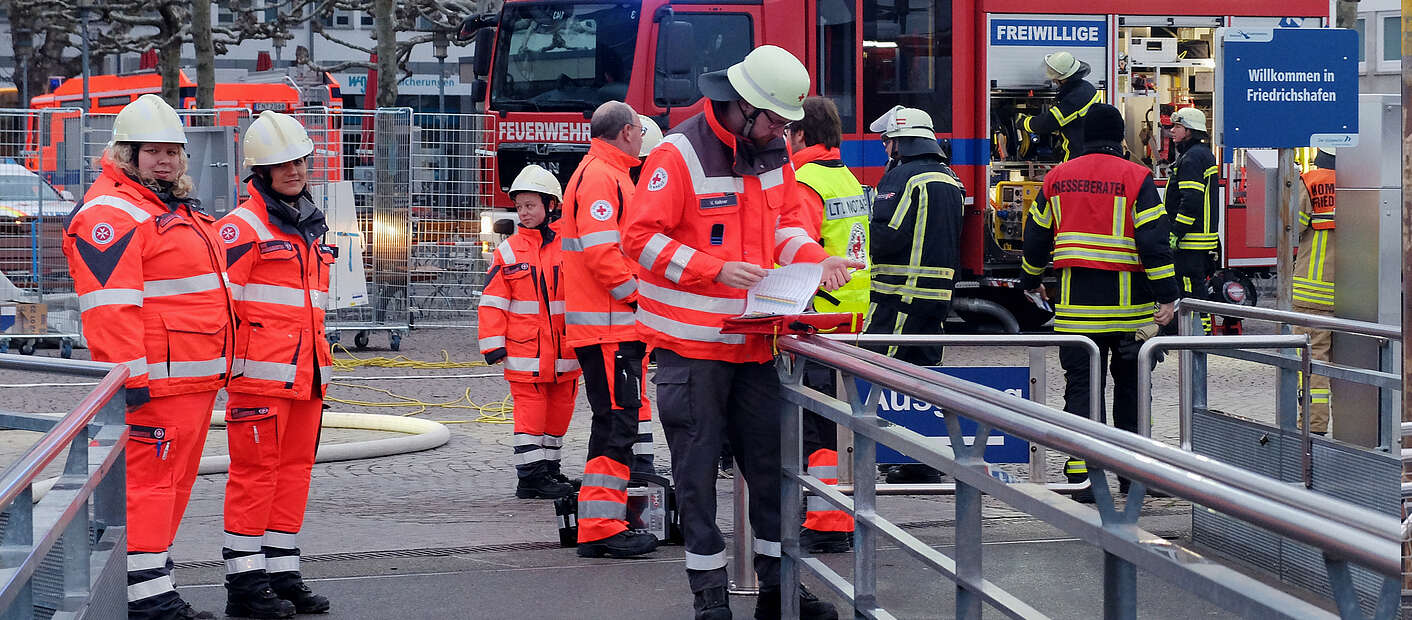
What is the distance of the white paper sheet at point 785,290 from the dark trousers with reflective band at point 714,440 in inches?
12.2

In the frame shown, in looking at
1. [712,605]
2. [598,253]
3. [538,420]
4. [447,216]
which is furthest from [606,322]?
[447,216]

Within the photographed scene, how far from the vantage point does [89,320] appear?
17.2 ft

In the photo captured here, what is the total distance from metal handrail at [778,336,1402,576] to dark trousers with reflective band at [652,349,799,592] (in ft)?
4.15

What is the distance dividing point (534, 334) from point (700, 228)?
10.0 ft

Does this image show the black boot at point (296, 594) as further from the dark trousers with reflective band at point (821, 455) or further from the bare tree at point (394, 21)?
the bare tree at point (394, 21)

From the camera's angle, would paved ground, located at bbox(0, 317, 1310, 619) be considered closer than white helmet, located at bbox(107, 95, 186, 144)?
No

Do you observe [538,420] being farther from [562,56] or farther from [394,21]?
[394,21]

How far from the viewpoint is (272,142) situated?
5695 millimetres

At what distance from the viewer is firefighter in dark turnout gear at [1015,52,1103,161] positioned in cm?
1191

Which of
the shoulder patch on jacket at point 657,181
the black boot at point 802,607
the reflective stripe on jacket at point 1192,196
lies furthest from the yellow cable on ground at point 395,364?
the shoulder patch on jacket at point 657,181

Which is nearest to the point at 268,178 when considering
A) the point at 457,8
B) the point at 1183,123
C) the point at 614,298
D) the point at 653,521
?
the point at 614,298

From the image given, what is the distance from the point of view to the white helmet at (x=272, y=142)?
18.6 ft

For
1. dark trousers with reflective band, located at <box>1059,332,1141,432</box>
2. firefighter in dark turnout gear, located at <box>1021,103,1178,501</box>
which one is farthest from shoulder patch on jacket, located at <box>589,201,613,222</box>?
firefighter in dark turnout gear, located at <box>1021,103,1178,501</box>

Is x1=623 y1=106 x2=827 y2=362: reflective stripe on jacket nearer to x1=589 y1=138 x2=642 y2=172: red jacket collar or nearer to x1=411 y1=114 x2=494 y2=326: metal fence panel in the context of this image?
x1=589 y1=138 x2=642 y2=172: red jacket collar
